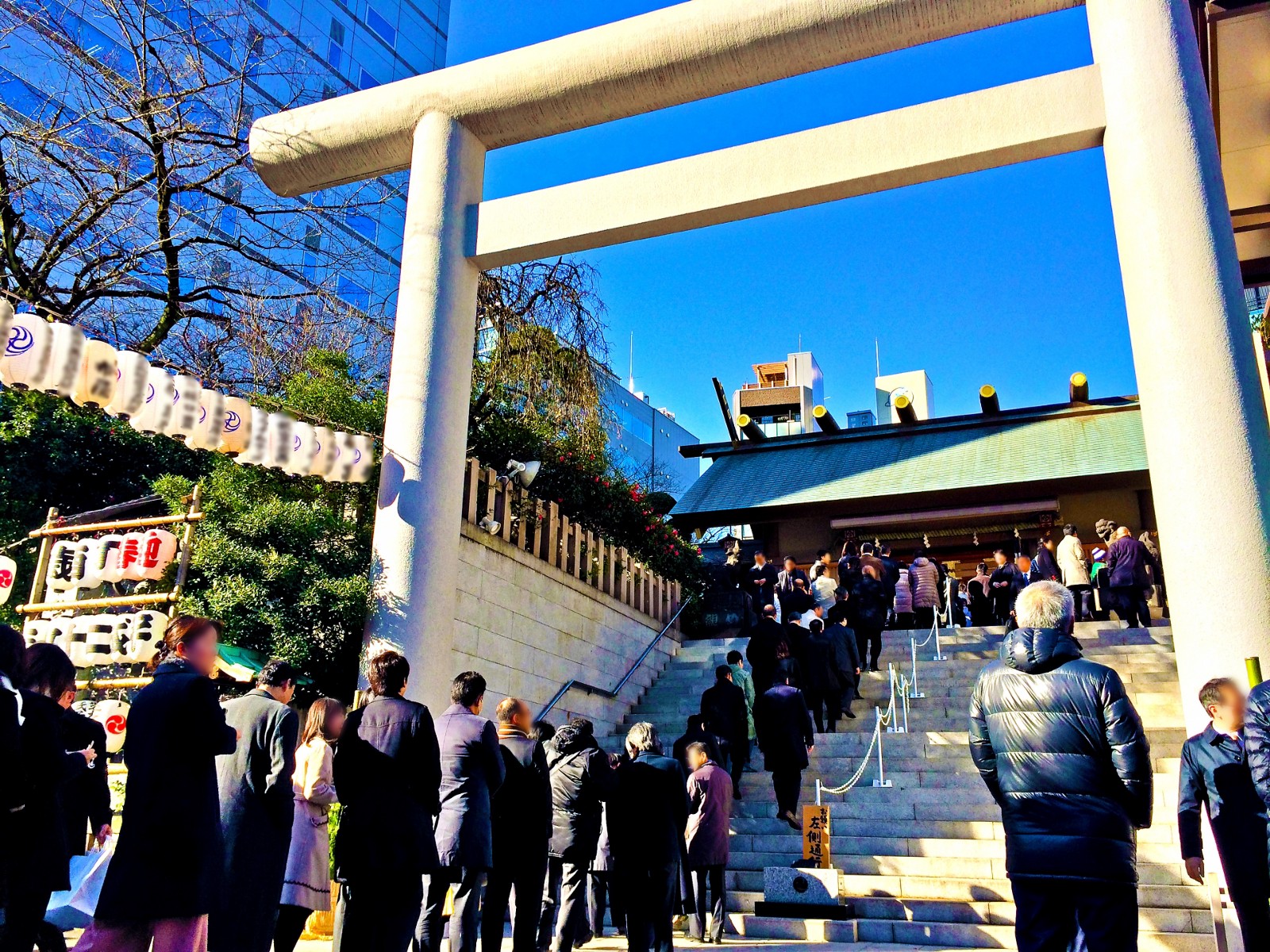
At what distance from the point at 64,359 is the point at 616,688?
8.33 m

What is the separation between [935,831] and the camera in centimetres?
893

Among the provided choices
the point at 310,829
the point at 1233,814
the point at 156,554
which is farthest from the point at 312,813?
the point at 1233,814

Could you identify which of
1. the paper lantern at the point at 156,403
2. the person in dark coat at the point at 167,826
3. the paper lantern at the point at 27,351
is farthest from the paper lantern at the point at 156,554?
the person in dark coat at the point at 167,826

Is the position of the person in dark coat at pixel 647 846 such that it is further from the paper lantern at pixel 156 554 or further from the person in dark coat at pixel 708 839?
the paper lantern at pixel 156 554

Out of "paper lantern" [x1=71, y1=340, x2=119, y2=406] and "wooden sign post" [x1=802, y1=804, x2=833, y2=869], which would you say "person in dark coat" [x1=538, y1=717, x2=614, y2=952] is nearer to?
"wooden sign post" [x1=802, y1=804, x2=833, y2=869]

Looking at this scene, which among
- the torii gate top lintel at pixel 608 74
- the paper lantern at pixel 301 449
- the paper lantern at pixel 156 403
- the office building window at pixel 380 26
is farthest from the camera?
the office building window at pixel 380 26

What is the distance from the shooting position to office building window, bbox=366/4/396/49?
39344 millimetres

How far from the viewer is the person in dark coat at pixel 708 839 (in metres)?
7.68

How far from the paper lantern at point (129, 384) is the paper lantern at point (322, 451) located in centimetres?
162

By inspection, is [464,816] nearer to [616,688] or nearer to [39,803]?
[39,803]

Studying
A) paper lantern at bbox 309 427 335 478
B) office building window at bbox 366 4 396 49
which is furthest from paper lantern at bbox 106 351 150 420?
office building window at bbox 366 4 396 49

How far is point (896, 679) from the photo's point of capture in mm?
12195

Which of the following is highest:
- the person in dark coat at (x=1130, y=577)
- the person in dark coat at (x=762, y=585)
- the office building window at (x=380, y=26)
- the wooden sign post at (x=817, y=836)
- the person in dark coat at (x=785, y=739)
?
the office building window at (x=380, y=26)

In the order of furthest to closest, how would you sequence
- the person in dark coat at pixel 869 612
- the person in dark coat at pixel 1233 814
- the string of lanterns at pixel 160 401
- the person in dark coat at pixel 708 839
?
the person in dark coat at pixel 869 612 → the person in dark coat at pixel 708 839 → the string of lanterns at pixel 160 401 → the person in dark coat at pixel 1233 814
